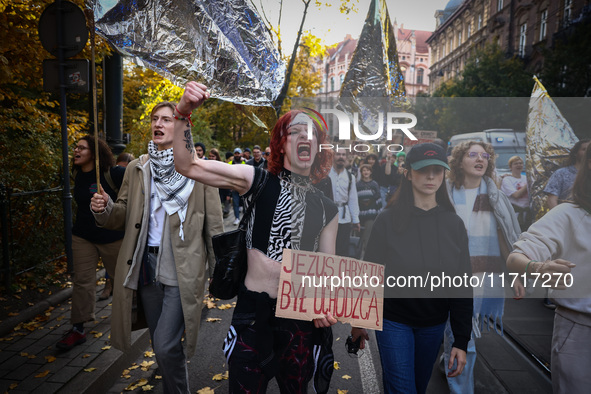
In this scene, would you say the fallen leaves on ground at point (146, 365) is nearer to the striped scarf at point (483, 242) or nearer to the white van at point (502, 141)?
the striped scarf at point (483, 242)

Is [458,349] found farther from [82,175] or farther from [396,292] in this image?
[82,175]

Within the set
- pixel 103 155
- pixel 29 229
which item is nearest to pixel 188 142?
pixel 103 155

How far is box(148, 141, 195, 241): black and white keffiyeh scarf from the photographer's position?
302cm

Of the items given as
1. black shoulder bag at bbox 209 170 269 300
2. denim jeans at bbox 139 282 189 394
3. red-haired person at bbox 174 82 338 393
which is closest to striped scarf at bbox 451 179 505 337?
red-haired person at bbox 174 82 338 393

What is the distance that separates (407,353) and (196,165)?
156 centimetres

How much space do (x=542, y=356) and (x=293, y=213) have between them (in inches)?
137

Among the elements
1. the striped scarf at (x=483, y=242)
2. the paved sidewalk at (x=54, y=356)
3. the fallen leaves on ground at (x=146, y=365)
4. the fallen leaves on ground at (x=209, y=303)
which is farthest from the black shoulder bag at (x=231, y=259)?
the fallen leaves on ground at (x=209, y=303)

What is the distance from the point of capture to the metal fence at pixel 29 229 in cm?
570

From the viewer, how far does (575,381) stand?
7.69 ft

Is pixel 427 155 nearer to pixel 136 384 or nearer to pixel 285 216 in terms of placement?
pixel 285 216

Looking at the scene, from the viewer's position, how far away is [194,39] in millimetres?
2484

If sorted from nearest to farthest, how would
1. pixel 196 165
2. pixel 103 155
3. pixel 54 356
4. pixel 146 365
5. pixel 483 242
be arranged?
pixel 196 165 < pixel 483 242 < pixel 54 356 < pixel 146 365 < pixel 103 155

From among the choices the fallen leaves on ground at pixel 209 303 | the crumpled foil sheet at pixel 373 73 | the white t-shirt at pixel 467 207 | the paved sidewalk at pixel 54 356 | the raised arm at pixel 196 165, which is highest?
the crumpled foil sheet at pixel 373 73

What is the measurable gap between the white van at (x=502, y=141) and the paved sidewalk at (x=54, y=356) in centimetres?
323
